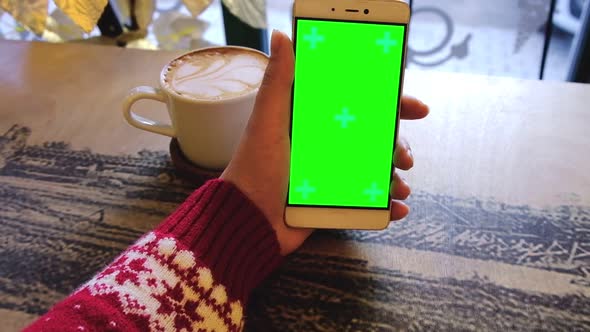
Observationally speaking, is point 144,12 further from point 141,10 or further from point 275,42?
point 275,42

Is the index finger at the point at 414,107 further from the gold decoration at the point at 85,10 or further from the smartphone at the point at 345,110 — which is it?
the gold decoration at the point at 85,10

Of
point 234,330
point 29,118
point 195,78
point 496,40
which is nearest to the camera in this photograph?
point 234,330

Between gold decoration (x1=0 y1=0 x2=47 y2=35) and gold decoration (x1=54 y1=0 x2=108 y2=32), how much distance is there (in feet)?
0.23

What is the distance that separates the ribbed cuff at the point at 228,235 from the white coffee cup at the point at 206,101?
0.07 meters

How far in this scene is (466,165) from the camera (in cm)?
55

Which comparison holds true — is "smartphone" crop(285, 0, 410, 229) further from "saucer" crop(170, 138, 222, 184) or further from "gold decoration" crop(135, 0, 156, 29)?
"gold decoration" crop(135, 0, 156, 29)

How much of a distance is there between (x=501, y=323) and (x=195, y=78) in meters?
0.36

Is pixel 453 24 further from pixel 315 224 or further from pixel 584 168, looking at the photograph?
pixel 315 224

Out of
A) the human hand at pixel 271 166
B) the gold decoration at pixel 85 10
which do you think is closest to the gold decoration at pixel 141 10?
the gold decoration at pixel 85 10

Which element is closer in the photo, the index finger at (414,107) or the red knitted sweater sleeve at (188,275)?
the red knitted sweater sleeve at (188,275)

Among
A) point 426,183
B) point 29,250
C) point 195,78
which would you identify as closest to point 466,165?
point 426,183

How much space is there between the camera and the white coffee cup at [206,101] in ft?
1.62

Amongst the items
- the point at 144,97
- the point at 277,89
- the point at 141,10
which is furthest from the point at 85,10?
the point at 277,89

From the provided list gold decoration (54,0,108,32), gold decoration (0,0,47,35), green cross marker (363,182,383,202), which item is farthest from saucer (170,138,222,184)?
gold decoration (0,0,47,35)
